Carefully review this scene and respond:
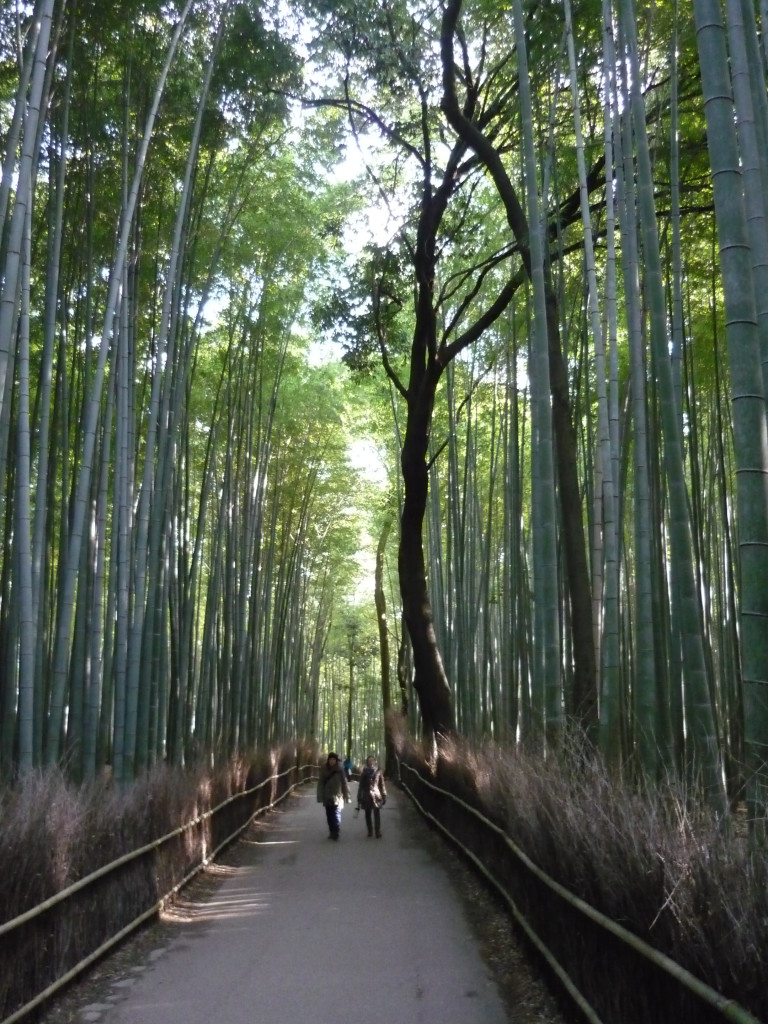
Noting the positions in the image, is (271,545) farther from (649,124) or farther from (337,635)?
(337,635)

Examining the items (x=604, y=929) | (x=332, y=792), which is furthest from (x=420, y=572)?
(x=604, y=929)

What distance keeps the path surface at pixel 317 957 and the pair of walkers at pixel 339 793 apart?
191 cm

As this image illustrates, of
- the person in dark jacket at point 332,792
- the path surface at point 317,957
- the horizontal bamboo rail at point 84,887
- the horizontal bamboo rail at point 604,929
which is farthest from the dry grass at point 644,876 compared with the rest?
the person in dark jacket at point 332,792

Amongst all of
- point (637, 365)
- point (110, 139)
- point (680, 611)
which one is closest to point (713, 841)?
point (680, 611)

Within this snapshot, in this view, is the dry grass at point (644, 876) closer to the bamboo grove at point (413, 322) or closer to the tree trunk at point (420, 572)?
the bamboo grove at point (413, 322)

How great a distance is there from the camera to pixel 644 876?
2736 millimetres

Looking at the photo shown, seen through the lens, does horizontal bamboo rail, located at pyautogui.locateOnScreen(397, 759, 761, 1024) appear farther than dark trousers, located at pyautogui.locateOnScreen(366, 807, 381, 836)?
No

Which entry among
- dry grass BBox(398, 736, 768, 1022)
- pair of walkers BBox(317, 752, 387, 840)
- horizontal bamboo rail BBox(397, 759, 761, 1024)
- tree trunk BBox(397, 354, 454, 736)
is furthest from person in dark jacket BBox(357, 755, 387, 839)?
dry grass BBox(398, 736, 768, 1022)

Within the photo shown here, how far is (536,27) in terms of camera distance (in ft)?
23.4

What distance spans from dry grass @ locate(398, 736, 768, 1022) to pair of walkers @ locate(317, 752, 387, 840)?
197 inches

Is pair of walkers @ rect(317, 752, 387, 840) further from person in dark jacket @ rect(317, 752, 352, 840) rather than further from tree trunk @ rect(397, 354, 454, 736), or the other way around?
tree trunk @ rect(397, 354, 454, 736)

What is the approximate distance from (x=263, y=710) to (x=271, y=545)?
2704mm

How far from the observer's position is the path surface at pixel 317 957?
3834 millimetres

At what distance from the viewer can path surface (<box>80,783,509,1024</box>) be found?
383 cm
